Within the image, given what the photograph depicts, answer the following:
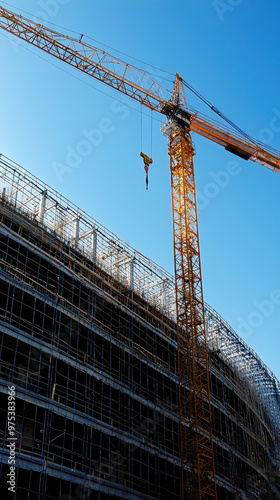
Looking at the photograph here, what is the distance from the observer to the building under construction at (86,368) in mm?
26547

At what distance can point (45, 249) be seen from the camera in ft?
104

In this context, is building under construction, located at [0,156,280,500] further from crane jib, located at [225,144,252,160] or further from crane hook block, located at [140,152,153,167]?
crane jib, located at [225,144,252,160]

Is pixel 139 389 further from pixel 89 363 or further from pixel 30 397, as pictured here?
pixel 30 397

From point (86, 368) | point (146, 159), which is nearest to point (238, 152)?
point (146, 159)

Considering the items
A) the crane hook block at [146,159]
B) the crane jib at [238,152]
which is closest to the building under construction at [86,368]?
the crane hook block at [146,159]

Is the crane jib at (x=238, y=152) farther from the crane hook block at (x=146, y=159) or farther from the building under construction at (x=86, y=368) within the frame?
the building under construction at (x=86, y=368)

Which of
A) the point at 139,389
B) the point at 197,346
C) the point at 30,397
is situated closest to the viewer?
the point at 30,397

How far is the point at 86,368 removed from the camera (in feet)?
98.3

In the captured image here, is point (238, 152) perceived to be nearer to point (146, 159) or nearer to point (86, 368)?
point (146, 159)

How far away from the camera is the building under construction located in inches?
1045

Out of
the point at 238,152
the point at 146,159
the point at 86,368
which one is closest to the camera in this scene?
the point at 86,368

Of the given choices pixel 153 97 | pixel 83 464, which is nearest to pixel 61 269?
pixel 83 464

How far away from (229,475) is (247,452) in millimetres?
5085

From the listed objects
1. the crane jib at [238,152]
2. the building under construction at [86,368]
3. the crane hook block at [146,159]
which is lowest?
the building under construction at [86,368]
